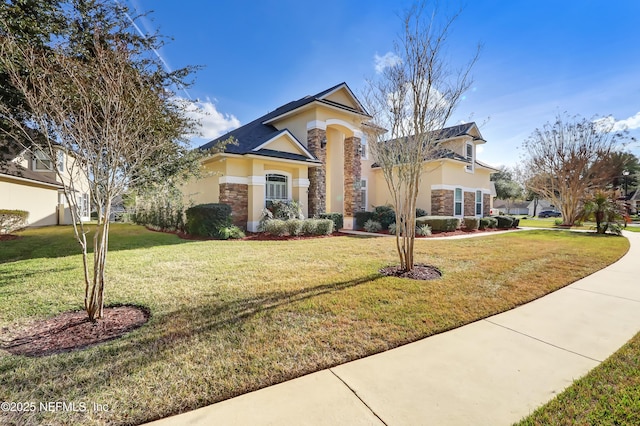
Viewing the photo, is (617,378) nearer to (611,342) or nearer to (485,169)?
(611,342)

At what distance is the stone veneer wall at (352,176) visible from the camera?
17.3 metres

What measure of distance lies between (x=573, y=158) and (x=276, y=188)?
23.4 meters

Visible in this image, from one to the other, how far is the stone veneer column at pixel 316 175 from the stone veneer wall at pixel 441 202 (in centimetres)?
823

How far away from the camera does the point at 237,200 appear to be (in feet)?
45.2

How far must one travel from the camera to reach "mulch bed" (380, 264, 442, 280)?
234 inches

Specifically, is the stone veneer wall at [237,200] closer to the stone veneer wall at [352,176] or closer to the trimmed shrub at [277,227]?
the trimmed shrub at [277,227]

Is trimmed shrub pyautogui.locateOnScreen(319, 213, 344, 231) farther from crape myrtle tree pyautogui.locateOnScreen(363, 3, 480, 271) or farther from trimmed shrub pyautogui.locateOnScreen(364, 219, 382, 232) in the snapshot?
crape myrtle tree pyautogui.locateOnScreen(363, 3, 480, 271)

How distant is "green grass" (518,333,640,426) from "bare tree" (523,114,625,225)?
24.5 metres

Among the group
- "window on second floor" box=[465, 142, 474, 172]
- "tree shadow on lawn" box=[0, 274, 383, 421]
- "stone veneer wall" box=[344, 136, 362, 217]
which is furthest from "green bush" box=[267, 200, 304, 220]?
"window on second floor" box=[465, 142, 474, 172]

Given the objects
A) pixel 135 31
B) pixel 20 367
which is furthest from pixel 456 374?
pixel 135 31

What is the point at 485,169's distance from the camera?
22.9 meters

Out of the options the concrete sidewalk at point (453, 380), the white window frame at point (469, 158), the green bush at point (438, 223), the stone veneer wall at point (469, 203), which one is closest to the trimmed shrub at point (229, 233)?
the green bush at point (438, 223)

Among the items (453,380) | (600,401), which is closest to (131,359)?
(453,380)

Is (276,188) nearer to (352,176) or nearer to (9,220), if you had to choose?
(352,176)
